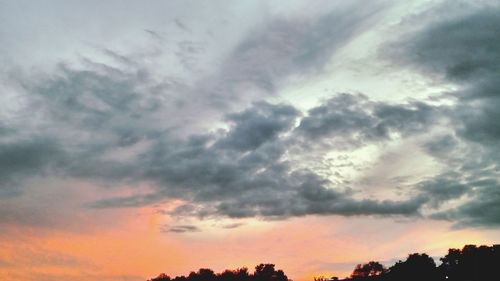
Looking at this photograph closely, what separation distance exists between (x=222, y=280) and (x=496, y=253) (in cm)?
10381

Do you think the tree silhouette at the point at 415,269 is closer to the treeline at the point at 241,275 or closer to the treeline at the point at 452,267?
the treeline at the point at 452,267

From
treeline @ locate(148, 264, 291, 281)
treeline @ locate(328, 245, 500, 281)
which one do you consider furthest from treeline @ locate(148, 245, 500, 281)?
treeline @ locate(148, 264, 291, 281)

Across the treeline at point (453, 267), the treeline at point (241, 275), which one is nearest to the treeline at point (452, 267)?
the treeline at point (453, 267)

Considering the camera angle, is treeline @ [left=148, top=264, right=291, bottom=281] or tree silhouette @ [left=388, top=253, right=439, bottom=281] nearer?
tree silhouette @ [left=388, top=253, right=439, bottom=281]

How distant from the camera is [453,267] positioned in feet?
337

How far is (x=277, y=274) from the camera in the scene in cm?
16638

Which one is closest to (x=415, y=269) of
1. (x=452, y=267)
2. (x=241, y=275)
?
(x=452, y=267)

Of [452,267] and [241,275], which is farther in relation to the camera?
[241,275]

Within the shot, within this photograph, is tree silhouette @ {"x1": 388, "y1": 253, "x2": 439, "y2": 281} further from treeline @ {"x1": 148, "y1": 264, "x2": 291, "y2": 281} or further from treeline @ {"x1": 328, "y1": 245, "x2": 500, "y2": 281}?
treeline @ {"x1": 148, "y1": 264, "x2": 291, "y2": 281}

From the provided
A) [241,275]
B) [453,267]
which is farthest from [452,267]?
[241,275]

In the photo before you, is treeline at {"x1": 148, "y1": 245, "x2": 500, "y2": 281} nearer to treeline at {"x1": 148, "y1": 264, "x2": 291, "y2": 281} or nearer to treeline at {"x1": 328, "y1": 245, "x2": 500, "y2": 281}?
treeline at {"x1": 328, "y1": 245, "x2": 500, "y2": 281}

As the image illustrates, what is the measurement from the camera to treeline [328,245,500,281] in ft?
291

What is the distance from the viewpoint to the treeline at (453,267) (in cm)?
8882

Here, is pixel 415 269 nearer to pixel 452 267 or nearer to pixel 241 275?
pixel 452 267
